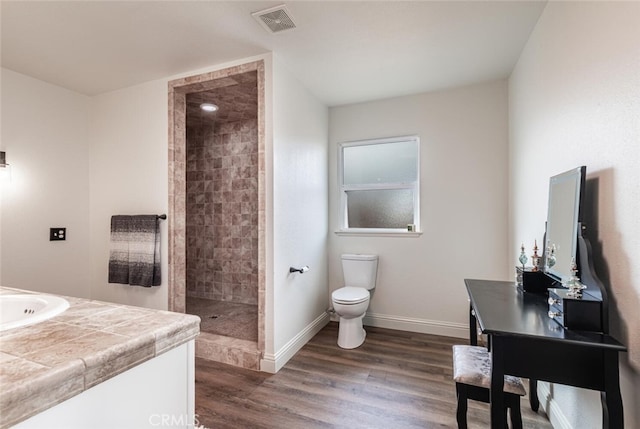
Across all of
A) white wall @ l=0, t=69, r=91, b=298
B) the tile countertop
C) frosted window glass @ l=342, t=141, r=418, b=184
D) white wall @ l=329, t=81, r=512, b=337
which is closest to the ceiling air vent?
white wall @ l=329, t=81, r=512, b=337

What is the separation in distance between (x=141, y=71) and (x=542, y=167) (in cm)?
319

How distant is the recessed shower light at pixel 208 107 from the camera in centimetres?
322

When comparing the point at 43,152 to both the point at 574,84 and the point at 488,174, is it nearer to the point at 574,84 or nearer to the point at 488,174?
the point at 574,84

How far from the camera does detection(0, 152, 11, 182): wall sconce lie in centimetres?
233

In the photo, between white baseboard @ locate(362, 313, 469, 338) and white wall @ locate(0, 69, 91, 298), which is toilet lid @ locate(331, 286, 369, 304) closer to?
white baseboard @ locate(362, 313, 469, 338)

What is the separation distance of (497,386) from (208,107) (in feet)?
11.5

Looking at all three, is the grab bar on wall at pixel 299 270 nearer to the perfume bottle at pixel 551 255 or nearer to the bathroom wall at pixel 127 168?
the bathroom wall at pixel 127 168

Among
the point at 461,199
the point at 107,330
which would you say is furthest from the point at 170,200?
the point at 461,199

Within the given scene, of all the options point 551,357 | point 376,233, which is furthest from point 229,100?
point 551,357

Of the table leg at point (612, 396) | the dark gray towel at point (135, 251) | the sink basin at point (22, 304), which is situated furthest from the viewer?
the dark gray towel at point (135, 251)

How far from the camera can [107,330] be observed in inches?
32.9

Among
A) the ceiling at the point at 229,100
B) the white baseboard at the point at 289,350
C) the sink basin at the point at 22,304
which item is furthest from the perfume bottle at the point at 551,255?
the ceiling at the point at 229,100
